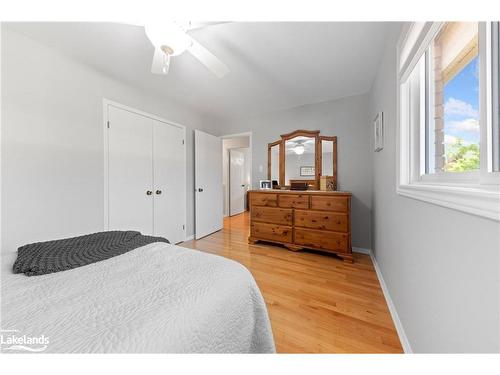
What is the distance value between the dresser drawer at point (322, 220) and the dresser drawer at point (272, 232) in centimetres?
21

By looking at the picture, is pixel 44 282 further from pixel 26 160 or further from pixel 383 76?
pixel 383 76

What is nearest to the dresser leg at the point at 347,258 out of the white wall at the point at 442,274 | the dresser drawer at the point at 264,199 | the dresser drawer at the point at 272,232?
the dresser drawer at the point at 272,232

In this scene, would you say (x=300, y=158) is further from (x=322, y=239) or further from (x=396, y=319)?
(x=396, y=319)

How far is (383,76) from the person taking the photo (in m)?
1.82

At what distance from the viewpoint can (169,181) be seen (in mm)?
2920

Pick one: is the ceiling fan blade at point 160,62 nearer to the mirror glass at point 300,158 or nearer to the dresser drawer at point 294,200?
the dresser drawer at point 294,200

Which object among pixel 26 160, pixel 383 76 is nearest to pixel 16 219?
pixel 26 160

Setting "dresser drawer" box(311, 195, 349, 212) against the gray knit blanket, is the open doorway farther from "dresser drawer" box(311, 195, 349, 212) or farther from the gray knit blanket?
the gray knit blanket

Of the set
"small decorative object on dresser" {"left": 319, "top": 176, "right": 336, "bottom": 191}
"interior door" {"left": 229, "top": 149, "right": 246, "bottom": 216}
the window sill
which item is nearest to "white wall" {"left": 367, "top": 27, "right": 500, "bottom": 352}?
the window sill

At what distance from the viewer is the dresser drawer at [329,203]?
2377mm

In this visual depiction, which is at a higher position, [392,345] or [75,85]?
[75,85]

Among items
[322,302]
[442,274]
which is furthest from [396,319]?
[442,274]

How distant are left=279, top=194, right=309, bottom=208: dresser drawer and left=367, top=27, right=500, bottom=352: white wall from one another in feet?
3.79
